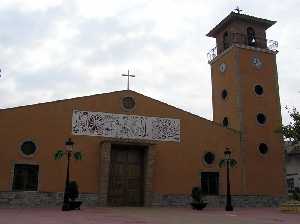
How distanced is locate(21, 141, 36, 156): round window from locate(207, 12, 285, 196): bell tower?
13720 mm

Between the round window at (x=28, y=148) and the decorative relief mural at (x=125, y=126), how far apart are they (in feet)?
8.15

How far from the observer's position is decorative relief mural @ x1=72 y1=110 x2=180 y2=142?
84.8 feet

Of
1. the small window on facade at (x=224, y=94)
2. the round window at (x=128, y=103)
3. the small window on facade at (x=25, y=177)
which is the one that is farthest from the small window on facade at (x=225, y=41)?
the small window on facade at (x=25, y=177)

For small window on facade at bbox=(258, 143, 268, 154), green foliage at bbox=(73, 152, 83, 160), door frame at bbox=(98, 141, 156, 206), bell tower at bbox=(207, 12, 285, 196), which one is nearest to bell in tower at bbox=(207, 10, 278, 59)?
bell tower at bbox=(207, 12, 285, 196)

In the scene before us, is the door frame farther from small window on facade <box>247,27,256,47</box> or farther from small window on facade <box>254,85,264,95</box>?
small window on facade <box>247,27,256,47</box>

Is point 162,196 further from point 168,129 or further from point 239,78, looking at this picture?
point 239,78

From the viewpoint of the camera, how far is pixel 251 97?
30891 mm

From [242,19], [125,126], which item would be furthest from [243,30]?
[125,126]

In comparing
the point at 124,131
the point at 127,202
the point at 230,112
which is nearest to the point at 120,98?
the point at 124,131

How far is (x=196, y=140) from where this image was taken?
92.5 ft

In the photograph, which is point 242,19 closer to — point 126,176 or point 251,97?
point 251,97

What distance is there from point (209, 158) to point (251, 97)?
19.3 ft

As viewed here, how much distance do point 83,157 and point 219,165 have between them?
9.02m

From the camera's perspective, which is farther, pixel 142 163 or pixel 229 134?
pixel 229 134
